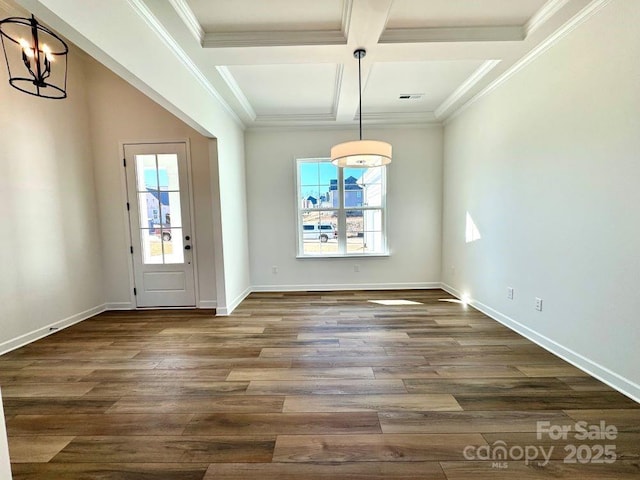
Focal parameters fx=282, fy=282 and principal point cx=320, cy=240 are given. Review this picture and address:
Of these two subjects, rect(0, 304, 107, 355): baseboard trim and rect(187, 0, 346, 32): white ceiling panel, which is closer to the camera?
rect(187, 0, 346, 32): white ceiling panel

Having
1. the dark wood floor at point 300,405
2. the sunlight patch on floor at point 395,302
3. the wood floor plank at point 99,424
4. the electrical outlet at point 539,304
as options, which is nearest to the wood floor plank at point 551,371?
the dark wood floor at point 300,405

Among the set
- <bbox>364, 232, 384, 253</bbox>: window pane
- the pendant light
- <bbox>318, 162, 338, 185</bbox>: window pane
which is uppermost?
<bbox>318, 162, 338, 185</bbox>: window pane

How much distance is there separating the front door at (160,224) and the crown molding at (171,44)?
106 centimetres

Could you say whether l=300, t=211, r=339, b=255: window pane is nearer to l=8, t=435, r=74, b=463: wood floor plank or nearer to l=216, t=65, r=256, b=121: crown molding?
l=216, t=65, r=256, b=121: crown molding

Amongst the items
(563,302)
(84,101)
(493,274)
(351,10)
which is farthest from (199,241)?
(563,302)

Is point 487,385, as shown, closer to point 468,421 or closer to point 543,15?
point 468,421

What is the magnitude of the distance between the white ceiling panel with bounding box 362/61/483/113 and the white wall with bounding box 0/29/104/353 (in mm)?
3907

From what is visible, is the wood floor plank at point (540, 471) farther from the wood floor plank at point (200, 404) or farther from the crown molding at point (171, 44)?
the crown molding at point (171, 44)

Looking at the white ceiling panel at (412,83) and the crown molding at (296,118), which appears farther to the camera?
the crown molding at (296,118)

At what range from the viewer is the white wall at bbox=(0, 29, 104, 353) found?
2.94m

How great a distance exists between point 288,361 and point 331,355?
1.32ft

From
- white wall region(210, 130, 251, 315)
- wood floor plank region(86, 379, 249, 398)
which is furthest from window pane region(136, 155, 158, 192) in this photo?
wood floor plank region(86, 379, 249, 398)

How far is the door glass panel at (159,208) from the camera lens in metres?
4.12

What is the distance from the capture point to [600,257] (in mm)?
2154
